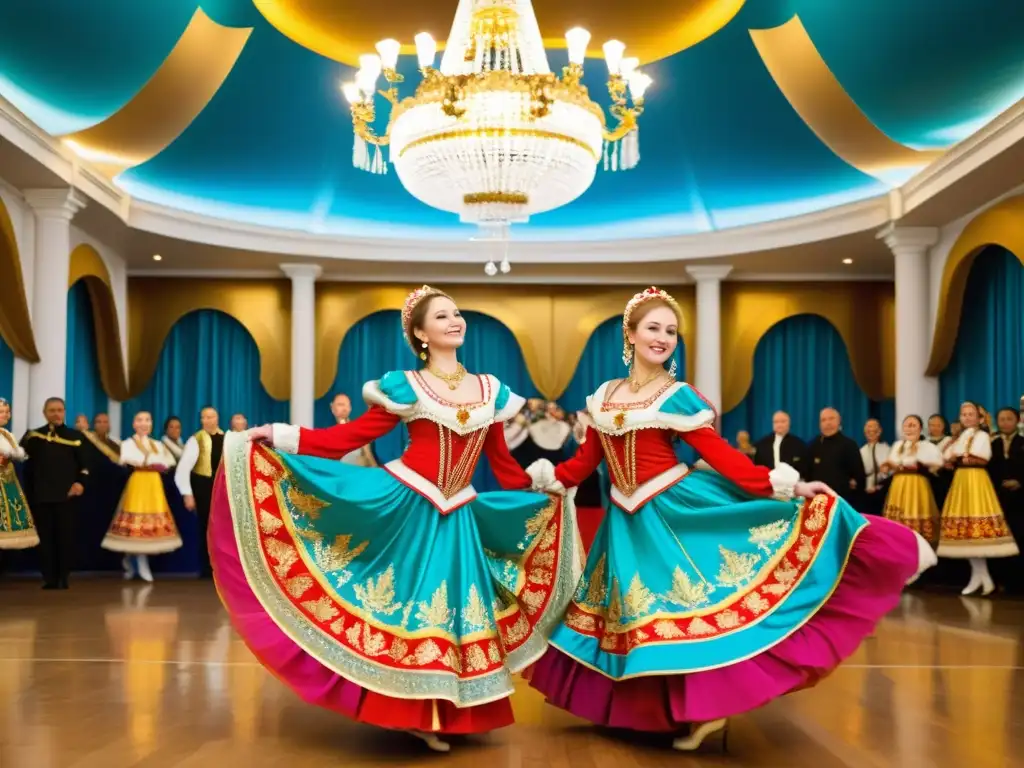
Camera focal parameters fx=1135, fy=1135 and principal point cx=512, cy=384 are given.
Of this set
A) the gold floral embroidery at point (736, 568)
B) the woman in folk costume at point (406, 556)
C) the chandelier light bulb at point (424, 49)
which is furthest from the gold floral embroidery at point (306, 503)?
the chandelier light bulb at point (424, 49)

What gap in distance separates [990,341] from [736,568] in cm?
669

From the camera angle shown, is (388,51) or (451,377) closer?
(451,377)

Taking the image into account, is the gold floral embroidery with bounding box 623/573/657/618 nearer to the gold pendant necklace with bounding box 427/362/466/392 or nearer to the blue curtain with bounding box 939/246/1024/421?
the gold pendant necklace with bounding box 427/362/466/392

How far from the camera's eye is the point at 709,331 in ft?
37.7

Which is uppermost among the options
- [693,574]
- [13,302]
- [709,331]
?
[709,331]

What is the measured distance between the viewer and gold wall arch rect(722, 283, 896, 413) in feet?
38.4

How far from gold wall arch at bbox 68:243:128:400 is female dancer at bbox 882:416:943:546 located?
6.74 m

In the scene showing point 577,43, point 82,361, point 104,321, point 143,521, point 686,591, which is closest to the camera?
point 686,591

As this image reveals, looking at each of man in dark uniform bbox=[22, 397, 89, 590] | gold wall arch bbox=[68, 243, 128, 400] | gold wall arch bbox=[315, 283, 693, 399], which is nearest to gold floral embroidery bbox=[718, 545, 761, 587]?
man in dark uniform bbox=[22, 397, 89, 590]

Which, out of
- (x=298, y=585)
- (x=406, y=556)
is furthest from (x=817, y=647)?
(x=298, y=585)

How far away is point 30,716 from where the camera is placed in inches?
143

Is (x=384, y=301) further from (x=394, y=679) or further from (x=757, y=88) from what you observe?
(x=394, y=679)

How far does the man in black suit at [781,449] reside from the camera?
28.0ft

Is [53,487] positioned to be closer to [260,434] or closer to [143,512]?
[143,512]
